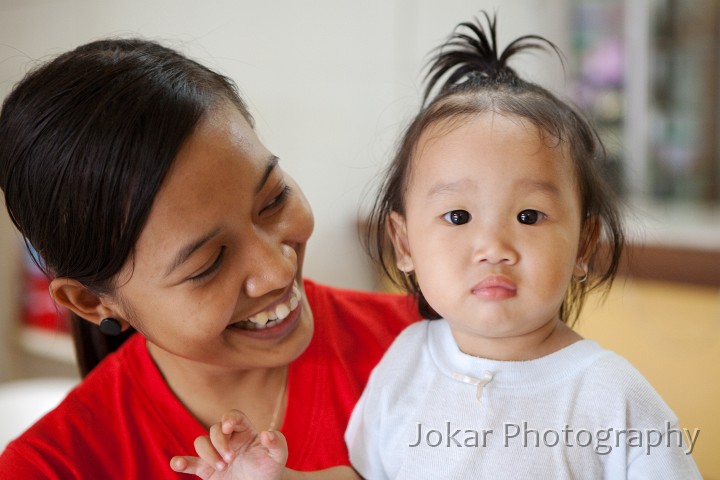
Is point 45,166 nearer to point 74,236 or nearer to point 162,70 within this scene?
point 74,236

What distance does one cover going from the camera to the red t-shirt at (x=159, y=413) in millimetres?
1069

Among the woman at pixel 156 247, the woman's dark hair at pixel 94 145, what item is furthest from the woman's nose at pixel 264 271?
the woman's dark hair at pixel 94 145

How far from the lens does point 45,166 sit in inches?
39.4

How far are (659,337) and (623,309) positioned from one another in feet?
0.51

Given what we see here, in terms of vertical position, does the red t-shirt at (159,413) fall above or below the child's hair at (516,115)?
below

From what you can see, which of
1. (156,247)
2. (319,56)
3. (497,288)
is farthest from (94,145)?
(319,56)

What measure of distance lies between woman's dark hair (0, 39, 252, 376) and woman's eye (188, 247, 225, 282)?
9 cm

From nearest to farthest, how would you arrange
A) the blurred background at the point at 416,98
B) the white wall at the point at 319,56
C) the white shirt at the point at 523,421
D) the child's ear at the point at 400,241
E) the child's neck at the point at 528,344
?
the white shirt at the point at 523,421 < the child's neck at the point at 528,344 < the child's ear at the point at 400,241 < the white wall at the point at 319,56 < the blurred background at the point at 416,98

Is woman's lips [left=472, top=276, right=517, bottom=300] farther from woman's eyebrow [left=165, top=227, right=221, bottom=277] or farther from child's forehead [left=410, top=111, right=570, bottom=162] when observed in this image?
woman's eyebrow [left=165, top=227, right=221, bottom=277]

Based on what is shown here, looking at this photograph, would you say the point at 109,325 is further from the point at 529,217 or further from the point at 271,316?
the point at 529,217

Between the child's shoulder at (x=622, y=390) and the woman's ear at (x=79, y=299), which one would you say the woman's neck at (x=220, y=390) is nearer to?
the woman's ear at (x=79, y=299)

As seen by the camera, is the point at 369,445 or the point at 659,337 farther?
the point at 659,337

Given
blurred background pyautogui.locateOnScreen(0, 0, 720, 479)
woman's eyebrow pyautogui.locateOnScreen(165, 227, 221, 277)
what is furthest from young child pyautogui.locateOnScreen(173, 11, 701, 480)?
blurred background pyautogui.locateOnScreen(0, 0, 720, 479)

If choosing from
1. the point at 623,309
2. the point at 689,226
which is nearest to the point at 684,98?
the point at 689,226
